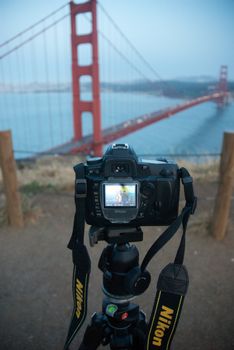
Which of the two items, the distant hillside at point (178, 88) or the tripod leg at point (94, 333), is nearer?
the tripod leg at point (94, 333)

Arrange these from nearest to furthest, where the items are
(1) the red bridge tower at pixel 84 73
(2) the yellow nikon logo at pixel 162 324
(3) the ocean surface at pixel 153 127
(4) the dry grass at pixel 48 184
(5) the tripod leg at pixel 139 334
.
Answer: (2) the yellow nikon logo at pixel 162 324 → (5) the tripod leg at pixel 139 334 → (4) the dry grass at pixel 48 184 → (3) the ocean surface at pixel 153 127 → (1) the red bridge tower at pixel 84 73

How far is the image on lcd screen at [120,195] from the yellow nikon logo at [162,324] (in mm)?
353

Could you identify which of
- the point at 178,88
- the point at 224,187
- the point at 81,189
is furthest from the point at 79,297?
the point at 178,88

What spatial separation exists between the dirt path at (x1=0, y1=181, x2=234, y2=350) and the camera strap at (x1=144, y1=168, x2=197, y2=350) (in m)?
0.55

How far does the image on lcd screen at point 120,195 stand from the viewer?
32.9 inches

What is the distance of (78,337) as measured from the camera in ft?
4.87

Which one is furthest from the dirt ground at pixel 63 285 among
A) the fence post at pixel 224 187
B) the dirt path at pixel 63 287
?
the fence post at pixel 224 187

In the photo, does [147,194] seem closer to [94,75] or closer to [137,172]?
[137,172]

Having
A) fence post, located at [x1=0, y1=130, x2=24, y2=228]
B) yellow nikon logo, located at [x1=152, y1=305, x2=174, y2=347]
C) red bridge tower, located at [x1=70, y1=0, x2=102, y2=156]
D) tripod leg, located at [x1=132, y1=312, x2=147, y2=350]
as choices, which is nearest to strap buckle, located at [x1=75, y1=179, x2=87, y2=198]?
yellow nikon logo, located at [x1=152, y1=305, x2=174, y2=347]

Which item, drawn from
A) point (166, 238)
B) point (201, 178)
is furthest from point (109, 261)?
point (201, 178)

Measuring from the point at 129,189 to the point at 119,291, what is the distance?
13.4 inches

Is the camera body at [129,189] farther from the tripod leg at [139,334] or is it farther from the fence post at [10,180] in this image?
the fence post at [10,180]

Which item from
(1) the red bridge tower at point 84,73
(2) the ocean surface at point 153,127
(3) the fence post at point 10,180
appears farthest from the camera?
(1) the red bridge tower at point 84,73

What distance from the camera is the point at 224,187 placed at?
2074 millimetres
